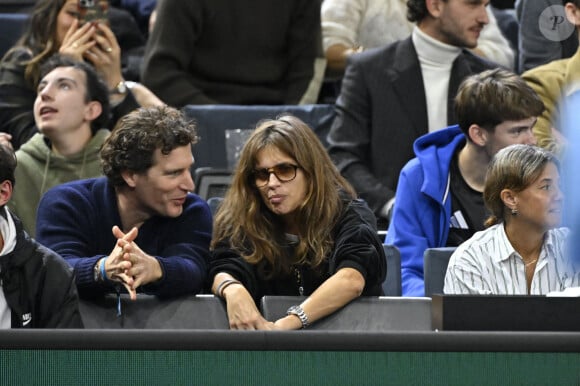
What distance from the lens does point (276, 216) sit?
135 inches

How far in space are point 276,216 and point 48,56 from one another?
1858 millimetres

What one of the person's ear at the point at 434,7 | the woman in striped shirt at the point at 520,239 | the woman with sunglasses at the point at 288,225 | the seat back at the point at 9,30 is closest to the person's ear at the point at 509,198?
the woman in striped shirt at the point at 520,239

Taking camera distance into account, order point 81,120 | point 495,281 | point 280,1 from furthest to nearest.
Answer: point 280,1
point 81,120
point 495,281

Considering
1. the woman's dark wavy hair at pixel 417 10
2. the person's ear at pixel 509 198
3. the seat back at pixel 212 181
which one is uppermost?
the woman's dark wavy hair at pixel 417 10

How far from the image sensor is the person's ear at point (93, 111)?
14.7 ft

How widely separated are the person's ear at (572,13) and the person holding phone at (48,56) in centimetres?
171

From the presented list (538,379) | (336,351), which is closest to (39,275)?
(336,351)


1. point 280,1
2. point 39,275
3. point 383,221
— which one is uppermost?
point 280,1

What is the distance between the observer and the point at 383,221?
4.48 metres

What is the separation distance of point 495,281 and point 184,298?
82 centimetres

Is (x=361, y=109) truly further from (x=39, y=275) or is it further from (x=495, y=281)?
(x=39, y=275)

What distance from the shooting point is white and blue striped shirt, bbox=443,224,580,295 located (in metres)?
3.28

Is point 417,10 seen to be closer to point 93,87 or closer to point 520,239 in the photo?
point 93,87

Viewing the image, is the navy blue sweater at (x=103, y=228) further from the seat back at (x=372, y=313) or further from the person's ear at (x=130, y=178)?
the seat back at (x=372, y=313)
